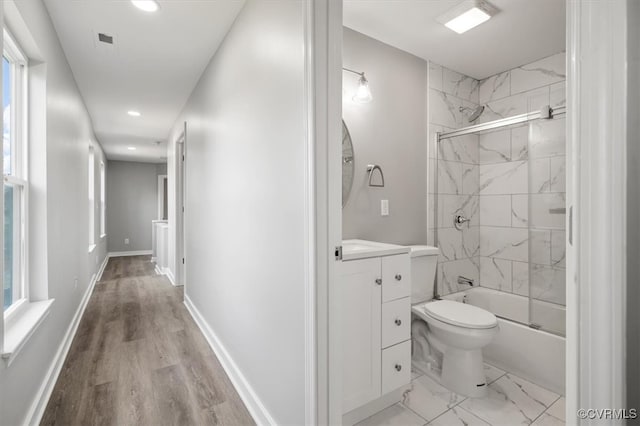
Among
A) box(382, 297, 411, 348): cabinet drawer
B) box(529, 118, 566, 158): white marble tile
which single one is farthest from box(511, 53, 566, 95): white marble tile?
box(382, 297, 411, 348): cabinet drawer

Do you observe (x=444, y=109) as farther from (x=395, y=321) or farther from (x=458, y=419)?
(x=458, y=419)

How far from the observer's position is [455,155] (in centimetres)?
287

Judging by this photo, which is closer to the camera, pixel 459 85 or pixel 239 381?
pixel 239 381

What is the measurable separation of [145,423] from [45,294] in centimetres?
105

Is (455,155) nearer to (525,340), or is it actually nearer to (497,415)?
(525,340)

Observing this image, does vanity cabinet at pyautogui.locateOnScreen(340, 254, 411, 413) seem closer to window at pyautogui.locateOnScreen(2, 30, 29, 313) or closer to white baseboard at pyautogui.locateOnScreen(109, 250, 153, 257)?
window at pyautogui.locateOnScreen(2, 30, 29, 313)

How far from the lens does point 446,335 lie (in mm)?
2008

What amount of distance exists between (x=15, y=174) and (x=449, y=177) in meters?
3.11

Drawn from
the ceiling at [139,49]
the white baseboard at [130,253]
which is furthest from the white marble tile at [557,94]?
the white baseboard at [130,253]

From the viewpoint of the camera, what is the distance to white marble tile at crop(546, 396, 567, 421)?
70.1 inches

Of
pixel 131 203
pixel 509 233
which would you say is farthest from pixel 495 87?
pixel 131 203

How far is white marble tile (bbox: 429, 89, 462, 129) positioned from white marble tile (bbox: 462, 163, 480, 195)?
0.42 m

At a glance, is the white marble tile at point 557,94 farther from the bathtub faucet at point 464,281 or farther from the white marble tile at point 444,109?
the bathtub faucet at point 464,281

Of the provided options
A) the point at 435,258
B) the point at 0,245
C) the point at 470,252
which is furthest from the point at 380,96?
the point at 0,245
